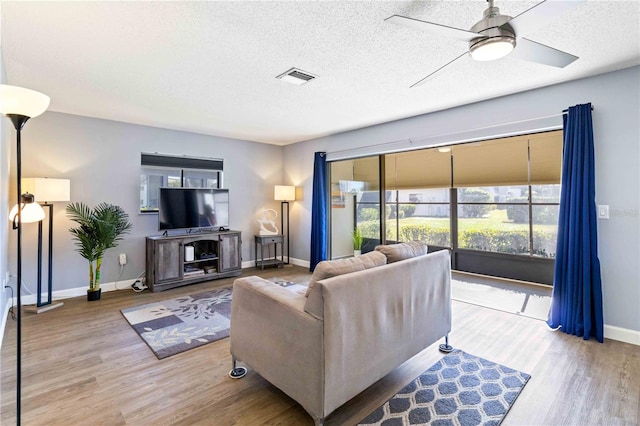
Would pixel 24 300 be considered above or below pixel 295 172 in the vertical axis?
below

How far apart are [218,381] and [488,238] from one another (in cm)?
511

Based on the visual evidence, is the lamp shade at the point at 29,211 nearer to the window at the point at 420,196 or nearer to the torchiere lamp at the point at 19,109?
the torchiere lamp at the point at 19,109

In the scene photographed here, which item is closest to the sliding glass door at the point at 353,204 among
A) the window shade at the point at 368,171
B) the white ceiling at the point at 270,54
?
the window shade at the point at 368,171

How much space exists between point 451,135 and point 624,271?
2.18 meters

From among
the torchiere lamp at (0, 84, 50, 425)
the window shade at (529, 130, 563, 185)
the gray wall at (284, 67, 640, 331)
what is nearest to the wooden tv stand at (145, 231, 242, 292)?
the torchiere lamp at (0, 84, 50, 425)

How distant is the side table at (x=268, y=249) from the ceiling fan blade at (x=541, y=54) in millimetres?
4705

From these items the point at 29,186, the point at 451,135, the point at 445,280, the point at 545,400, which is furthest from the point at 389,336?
the point at 29,186

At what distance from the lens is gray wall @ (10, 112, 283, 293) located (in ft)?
13.1

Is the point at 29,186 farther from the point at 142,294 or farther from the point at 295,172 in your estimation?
the point at 295,172

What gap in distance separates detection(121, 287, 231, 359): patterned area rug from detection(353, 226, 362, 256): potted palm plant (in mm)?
2410

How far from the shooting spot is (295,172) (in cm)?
634

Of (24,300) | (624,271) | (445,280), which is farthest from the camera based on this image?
(24,300)

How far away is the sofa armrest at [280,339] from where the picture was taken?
171 centimetres

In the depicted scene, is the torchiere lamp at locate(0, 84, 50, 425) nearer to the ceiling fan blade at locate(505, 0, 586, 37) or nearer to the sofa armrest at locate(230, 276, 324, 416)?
the sofa armrest at locate(230, 276, 324, 416)
